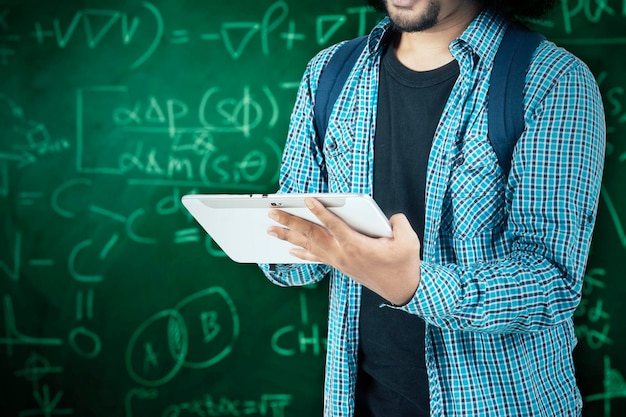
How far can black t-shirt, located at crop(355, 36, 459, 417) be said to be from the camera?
108cm

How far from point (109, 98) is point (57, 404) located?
116cm

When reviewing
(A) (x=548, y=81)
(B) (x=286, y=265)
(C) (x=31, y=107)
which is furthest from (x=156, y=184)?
(A) (x=548, y=81)

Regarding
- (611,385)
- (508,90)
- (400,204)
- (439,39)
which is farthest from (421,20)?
(611,385)

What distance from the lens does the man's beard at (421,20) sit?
3.63 ft

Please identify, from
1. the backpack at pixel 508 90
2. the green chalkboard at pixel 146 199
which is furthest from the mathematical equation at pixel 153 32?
the backpack at pixel 508 90

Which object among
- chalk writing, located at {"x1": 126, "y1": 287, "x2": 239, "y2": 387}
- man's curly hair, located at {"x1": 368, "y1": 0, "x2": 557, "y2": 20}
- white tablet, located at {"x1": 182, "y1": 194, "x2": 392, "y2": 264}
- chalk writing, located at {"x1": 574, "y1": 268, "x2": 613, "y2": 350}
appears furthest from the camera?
chalk writing, located at {"x1": 126, "y1": 287, "x2": 239, "y2": 387}

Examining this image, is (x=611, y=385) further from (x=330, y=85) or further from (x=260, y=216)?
(x=260, y=216)

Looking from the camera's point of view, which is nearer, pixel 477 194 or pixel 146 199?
pixel 477 194

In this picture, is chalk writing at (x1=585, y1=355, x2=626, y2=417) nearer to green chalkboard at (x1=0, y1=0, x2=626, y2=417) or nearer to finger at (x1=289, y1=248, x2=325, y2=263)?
green chalkboard at (x1=0, y1=0, x2=626, y2=417)

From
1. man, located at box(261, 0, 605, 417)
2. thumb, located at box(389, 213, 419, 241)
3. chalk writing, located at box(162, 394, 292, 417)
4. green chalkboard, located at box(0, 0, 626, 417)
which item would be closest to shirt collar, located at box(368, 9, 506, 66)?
man, located at box(261, 0, 605, 417)

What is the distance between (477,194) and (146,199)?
1.45 metres

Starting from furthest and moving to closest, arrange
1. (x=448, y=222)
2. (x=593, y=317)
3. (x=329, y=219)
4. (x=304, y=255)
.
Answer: (x=593, y=317), (x=448, y=222), (x=304, y=255), (x=329, y=219)

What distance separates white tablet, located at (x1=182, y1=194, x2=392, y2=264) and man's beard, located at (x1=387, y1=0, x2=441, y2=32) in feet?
1.50

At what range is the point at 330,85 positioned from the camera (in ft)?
4.06
